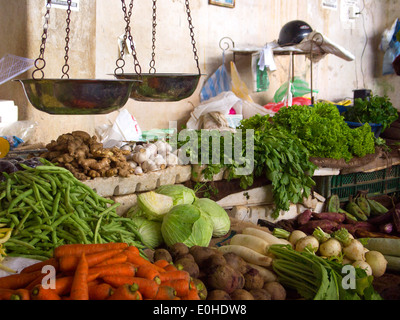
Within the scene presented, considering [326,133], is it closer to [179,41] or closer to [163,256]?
[163,256]

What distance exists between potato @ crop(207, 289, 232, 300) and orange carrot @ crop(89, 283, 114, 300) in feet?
1.73

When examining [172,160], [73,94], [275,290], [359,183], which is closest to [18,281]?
[73,94]

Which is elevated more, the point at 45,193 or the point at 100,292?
the point at 45,193

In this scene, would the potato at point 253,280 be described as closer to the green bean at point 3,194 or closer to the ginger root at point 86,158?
the ginger root at point 86,158

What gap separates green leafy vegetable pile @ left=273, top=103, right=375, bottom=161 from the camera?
4117 millimetres

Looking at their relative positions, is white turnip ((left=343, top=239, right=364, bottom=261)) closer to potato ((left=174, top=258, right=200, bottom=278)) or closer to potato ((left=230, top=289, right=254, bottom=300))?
potato ((left=230, top=289, right=254, bottom=300))

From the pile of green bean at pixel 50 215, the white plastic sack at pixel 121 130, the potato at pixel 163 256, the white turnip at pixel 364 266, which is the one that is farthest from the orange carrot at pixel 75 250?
the white plastic sack at pixel 121 130

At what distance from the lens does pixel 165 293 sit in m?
1.81

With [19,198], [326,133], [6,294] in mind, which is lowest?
[6,294]

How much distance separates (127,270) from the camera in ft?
6.10

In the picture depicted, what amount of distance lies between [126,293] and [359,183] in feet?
11.8

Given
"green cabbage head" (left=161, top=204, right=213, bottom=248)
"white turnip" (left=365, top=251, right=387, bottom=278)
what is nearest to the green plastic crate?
"white turnip" (left=365, top=251, right=387, bottom=278)

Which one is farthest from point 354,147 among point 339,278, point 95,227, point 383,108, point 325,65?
point 325,65
